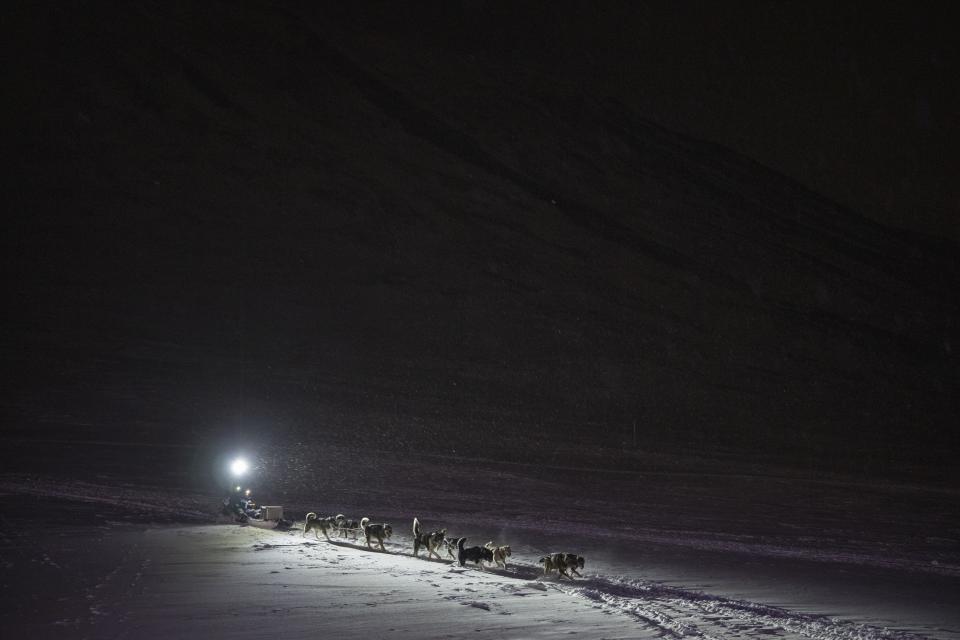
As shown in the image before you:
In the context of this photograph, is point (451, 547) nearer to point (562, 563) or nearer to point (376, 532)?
point (376, 532)

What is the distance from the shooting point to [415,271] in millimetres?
36875

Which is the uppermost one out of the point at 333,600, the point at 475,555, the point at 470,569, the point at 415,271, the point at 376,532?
the point at 415,271

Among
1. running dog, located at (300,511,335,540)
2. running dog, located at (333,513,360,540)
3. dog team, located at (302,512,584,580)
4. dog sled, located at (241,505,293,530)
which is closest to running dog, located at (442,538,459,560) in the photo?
dog team, located at (302,512,584,580)

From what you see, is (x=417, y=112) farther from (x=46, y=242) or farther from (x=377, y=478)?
(x=377, y=478)

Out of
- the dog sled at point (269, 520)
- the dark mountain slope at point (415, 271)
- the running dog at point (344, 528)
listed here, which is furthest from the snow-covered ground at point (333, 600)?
the dark mountain slope at point (415, 271)

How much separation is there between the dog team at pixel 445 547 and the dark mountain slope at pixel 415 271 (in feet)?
30.7

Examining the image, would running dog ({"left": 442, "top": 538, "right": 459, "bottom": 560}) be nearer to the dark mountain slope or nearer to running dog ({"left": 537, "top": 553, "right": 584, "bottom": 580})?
running dog ({"left": 537, "top": 553, "right": 584, "bottom": 580})

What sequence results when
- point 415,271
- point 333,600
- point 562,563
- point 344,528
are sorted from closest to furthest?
point 333,600
point 562,563
point 344,528
point 415,271

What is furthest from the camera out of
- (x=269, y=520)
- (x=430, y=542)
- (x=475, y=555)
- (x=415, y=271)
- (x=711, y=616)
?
(x=415, y=271)

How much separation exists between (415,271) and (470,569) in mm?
28853

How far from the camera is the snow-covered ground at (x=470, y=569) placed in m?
6.41

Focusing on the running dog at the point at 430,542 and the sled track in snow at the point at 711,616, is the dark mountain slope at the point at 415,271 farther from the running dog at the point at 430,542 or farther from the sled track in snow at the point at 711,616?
the sled track in snow at the point at 711,616

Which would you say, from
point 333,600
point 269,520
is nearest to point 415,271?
point 269,520

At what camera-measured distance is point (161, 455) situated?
54.3ft
